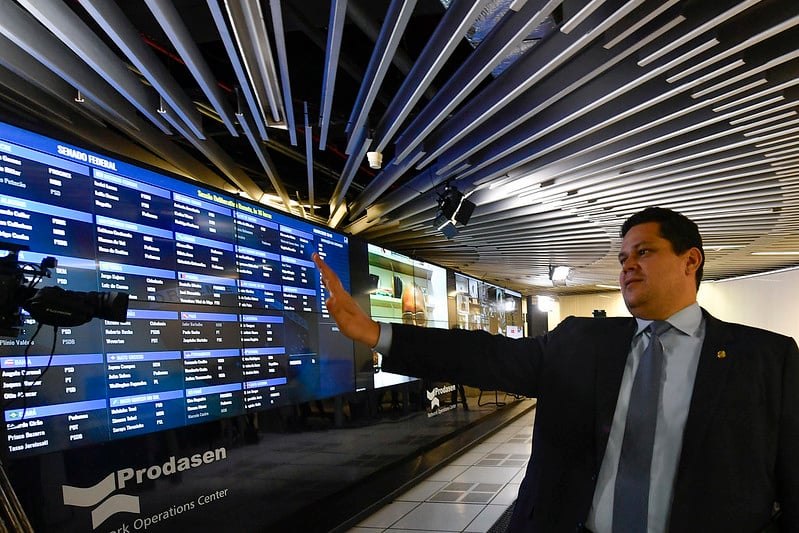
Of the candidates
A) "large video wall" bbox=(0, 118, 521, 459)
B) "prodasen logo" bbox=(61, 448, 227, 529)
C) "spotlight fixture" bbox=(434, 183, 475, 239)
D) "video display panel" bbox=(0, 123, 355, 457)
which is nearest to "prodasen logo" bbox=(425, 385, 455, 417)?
"large video wall" bbox=(0, 118, 521, 459)

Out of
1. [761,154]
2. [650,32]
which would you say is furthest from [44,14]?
[761,154]

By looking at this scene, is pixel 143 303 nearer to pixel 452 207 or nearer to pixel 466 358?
pixel 466 358

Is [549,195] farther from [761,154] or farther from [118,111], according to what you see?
[118,111]

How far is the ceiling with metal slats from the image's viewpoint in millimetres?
2494

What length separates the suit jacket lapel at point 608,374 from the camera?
61.0 inches

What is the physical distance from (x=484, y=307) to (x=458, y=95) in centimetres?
786

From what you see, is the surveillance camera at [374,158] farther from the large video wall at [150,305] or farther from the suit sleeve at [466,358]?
the suit sleeve at [466,358]

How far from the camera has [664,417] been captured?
1.50 m

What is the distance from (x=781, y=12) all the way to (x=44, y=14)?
119 inches

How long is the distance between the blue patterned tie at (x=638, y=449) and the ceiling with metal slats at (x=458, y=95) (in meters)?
1.44

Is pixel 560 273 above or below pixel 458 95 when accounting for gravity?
below

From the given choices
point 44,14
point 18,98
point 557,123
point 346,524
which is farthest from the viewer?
point 346,524

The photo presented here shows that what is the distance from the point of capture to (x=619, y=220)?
21.2 ft

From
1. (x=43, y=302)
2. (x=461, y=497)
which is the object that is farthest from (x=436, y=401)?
(x=43, y=302)
